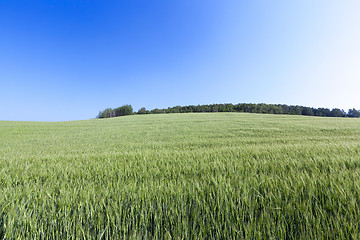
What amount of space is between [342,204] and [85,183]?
99.8 inches

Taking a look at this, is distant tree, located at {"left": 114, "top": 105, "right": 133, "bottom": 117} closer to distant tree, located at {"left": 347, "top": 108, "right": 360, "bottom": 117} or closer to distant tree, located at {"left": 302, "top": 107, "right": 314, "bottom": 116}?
distant tree, located at {"left": 302, "top": 107, "right": 314, "bottom": 116}

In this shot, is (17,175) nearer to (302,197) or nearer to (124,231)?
(124,231)

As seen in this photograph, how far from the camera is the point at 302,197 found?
49.7 inches

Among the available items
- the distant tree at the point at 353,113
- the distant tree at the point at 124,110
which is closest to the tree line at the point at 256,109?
the distant tree at the point at 353,113

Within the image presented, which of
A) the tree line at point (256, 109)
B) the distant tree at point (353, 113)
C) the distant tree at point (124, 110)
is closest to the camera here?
the distant tree at point (353, 113)

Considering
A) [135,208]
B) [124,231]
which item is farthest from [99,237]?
[135,208]

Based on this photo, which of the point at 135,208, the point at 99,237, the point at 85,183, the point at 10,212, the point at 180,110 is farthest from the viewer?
the point at 180,110

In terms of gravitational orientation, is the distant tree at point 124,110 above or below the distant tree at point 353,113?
above

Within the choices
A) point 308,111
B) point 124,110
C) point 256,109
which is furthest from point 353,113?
point 124,110

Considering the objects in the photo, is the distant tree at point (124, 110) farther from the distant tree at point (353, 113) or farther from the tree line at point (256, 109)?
the distant tree at point (353, 113)

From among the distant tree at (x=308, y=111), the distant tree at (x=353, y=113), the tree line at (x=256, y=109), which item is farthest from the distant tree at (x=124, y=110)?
the distant tree at (x=353, y=113)

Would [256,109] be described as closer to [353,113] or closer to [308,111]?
[308,111]

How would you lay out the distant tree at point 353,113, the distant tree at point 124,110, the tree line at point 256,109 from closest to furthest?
1. the distant tree at point 353,113
2. the tree line at point 256,109
3. the distant tree at point 124,110

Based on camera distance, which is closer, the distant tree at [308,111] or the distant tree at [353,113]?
the distant tree at [353,113]
